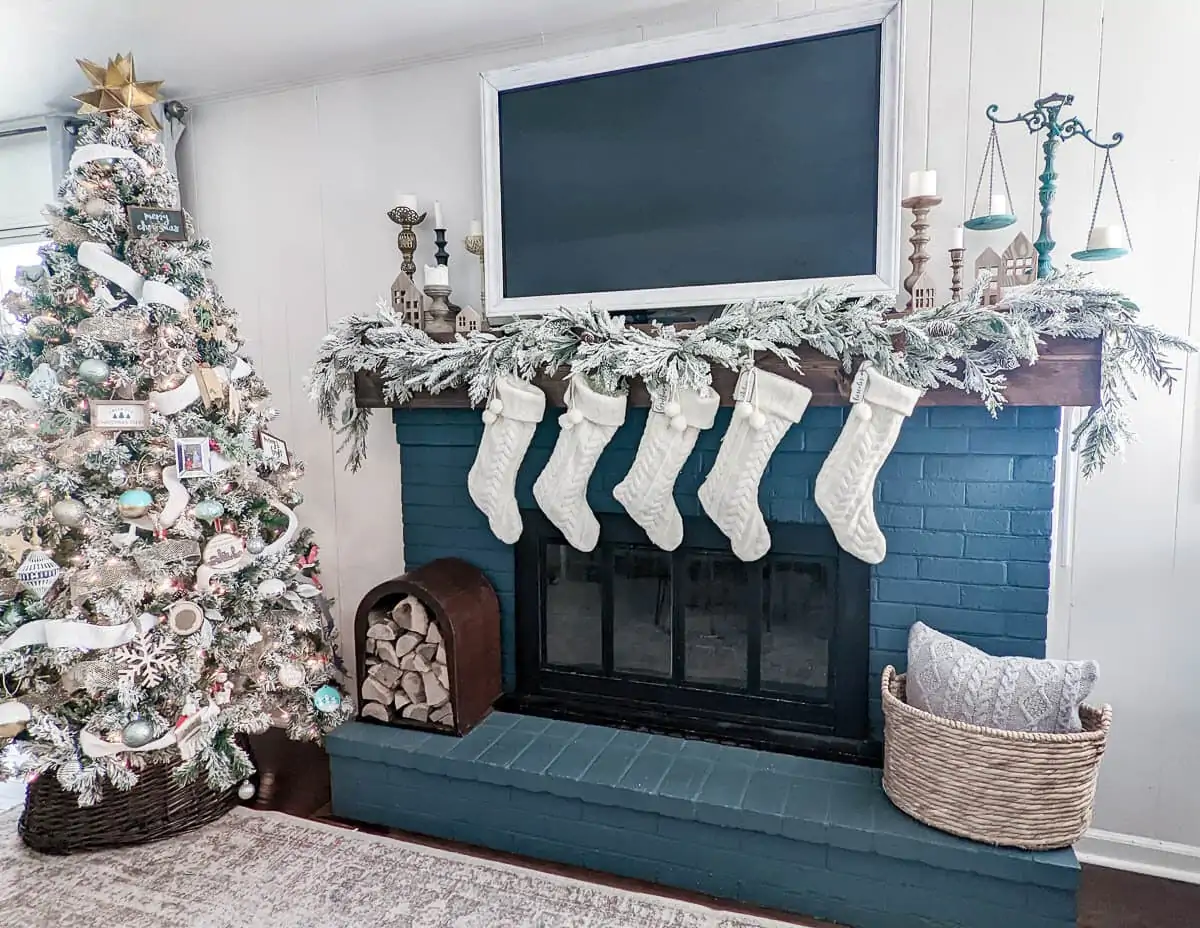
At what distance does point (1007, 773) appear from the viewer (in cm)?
151

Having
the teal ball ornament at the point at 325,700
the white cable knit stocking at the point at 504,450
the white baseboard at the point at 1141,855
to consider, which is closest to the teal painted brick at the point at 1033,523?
the white baseboard at the point at 1141,855

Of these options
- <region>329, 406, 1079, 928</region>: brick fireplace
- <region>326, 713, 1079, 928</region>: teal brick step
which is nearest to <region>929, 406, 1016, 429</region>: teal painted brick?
<region>329, 406, 1079, 928</region>: brick fireplace

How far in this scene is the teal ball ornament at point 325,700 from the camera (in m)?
2.15

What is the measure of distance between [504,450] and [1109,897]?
189 cm

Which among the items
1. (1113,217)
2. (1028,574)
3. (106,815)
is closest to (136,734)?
(106,815)

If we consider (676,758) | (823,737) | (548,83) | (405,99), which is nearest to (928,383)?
(823,737)

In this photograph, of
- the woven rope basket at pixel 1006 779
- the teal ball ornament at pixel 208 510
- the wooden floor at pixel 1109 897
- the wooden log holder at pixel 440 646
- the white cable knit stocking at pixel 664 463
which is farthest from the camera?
Answer: the wooden log holder at pixel 440 646

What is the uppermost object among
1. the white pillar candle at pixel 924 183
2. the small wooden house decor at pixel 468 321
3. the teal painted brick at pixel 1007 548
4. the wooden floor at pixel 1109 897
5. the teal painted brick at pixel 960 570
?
the white pillar candle at pixel 924 183

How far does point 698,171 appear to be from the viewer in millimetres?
1907

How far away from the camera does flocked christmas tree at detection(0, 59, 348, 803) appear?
5.90ft

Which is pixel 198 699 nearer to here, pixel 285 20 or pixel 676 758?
pixel 676 758

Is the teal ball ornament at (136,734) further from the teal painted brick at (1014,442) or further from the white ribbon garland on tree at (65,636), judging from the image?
the teal painted brick at (1014,442)

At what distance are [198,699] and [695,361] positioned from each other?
5.25ft

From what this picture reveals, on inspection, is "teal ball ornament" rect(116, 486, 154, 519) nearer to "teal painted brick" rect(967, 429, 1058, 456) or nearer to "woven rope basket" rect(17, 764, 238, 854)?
"woven rope basket" rect(17, 764, 238, 854)
